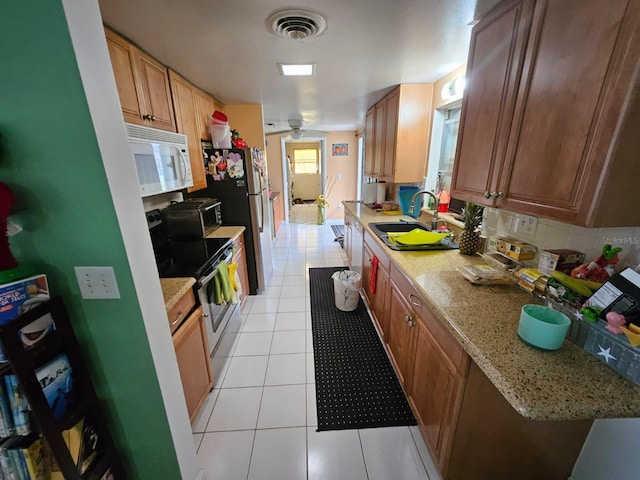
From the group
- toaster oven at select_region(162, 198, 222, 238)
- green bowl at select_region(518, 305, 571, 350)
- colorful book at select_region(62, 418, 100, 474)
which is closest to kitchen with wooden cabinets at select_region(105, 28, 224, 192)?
toaster oven at select_region(162, 198, 222, 238)

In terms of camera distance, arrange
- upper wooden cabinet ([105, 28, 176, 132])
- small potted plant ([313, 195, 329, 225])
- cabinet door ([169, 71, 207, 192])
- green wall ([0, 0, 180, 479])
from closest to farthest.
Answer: green wall ([0, 0, 180, 479]) → upper wooden cabinet ([105, 28, 176, 132]) → cabinet door ([169, 71, 207, 192]) → small potted plant ([313, 195, 329, 225])

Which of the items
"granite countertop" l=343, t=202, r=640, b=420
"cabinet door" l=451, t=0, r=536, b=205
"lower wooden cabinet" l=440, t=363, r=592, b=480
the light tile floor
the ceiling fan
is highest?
the ceiling fan

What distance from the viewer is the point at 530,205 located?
1.02m

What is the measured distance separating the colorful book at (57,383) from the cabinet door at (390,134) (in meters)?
2.84

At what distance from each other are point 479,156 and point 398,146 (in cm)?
144

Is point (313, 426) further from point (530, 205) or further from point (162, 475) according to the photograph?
point (530, 205)

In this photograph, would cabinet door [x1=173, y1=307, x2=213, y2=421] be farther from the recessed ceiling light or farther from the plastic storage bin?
the recessed ceiling light

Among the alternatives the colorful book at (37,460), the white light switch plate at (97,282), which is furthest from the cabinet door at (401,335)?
the colorful book at (37,460)

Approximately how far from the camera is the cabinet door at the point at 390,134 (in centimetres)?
264

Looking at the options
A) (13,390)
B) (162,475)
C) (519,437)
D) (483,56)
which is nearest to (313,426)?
(162,475)

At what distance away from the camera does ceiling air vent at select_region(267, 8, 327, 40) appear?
1.29 metres

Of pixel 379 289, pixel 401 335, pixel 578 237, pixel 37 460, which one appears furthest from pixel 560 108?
pixel 37 460

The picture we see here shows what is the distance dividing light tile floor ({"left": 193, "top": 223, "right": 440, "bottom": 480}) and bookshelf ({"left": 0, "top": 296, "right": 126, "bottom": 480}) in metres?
0.62

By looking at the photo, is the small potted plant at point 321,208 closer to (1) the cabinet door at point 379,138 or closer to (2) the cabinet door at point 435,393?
(1) the cabinet door at point 379,138
